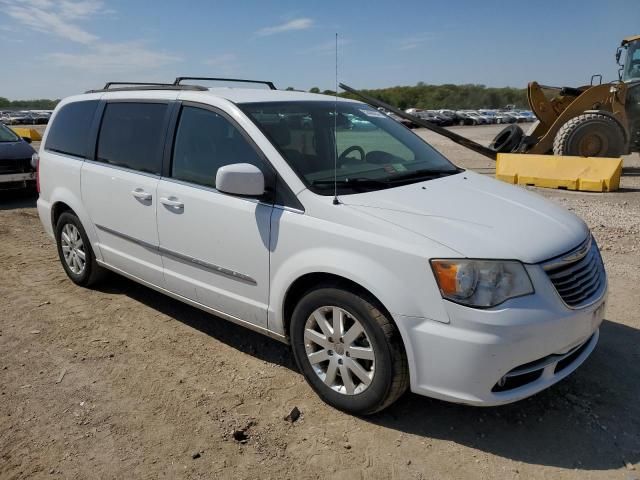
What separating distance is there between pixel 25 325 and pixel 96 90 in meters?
2.12

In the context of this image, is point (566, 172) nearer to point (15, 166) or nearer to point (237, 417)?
point (237, 417)

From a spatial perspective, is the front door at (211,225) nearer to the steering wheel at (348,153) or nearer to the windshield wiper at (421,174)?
the steering wheel at (348,153)

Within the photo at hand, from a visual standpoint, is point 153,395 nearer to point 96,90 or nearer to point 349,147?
point 349,147

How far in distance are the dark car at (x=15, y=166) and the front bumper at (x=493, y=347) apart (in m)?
8.74

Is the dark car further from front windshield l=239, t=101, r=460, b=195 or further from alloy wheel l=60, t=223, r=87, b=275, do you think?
front windshield l=239, t=101, r=460, b=195

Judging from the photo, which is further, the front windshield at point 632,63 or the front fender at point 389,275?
the front windshield at point 632,63

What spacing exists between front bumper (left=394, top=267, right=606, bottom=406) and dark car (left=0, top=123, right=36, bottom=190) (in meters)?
8.74

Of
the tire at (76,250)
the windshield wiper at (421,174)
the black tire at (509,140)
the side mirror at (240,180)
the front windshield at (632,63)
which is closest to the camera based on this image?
the side mirror at (240,180)

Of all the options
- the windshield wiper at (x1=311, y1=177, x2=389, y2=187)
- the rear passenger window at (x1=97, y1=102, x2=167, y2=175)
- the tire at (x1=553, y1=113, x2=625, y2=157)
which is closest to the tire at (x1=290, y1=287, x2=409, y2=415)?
the windshield wiper at (x1=311, y1=177, x2=389, y2=187)

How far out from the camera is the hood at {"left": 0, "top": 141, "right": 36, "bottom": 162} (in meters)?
9.41

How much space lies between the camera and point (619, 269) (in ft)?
17.4

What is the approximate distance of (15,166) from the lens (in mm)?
9508

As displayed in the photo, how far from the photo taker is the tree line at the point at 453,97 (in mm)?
90750

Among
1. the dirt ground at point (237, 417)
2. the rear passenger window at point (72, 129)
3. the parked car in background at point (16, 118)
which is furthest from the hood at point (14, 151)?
the parked car in background at point (16, 118)
